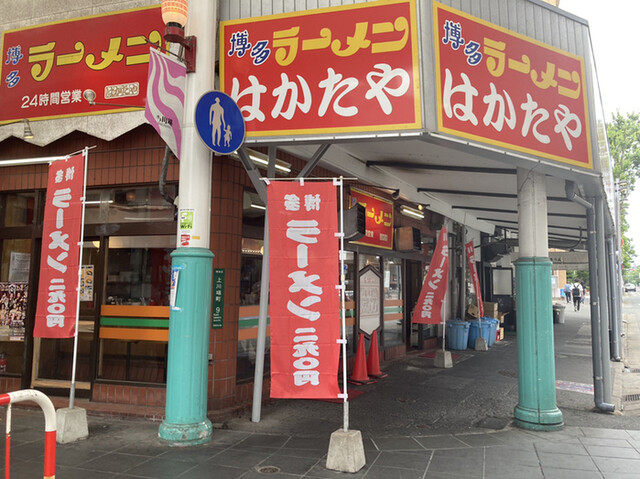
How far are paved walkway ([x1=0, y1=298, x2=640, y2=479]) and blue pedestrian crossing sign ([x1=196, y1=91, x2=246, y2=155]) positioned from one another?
3.52 meters

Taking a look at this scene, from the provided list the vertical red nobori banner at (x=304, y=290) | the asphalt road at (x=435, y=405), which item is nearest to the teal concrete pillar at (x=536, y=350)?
the asphalt road at (x=435, y=405)

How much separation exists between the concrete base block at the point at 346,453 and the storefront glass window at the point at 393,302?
21.7ft

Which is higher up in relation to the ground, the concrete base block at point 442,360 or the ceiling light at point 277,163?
the ceiling light at point 277,163

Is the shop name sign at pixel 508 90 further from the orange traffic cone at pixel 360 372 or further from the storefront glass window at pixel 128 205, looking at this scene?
the orange traffic cone at pixel 360 372

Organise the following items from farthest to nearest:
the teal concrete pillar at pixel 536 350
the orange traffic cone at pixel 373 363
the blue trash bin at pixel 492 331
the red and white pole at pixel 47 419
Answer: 1. the blue trash bin at pixel 492 331
2. the orange traffic cone at pixel 373 363
3. the teal concrete pillar at pixel 536 350
4. the red and white pole at pixel 47 419

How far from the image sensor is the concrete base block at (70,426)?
5547mm

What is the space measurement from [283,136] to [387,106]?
1268 mm

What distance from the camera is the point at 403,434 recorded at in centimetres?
598

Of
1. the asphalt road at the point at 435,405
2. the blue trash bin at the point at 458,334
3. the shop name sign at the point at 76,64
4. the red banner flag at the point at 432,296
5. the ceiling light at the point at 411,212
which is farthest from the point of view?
the blue trash bin at the point at 458,334

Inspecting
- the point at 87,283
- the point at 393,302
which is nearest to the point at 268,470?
the point at 87,283

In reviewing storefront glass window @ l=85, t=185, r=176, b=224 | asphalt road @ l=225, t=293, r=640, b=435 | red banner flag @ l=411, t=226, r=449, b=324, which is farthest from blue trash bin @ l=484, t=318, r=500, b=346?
storefront glass window @ l=85, t=185, r=176, b=224

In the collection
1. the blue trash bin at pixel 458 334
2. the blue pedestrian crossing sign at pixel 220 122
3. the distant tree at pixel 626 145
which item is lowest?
the blue trash bin at pixel 458 334

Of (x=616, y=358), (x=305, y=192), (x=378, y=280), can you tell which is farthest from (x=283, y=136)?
(x=616, y=358)

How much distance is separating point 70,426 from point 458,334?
34.0 ft
